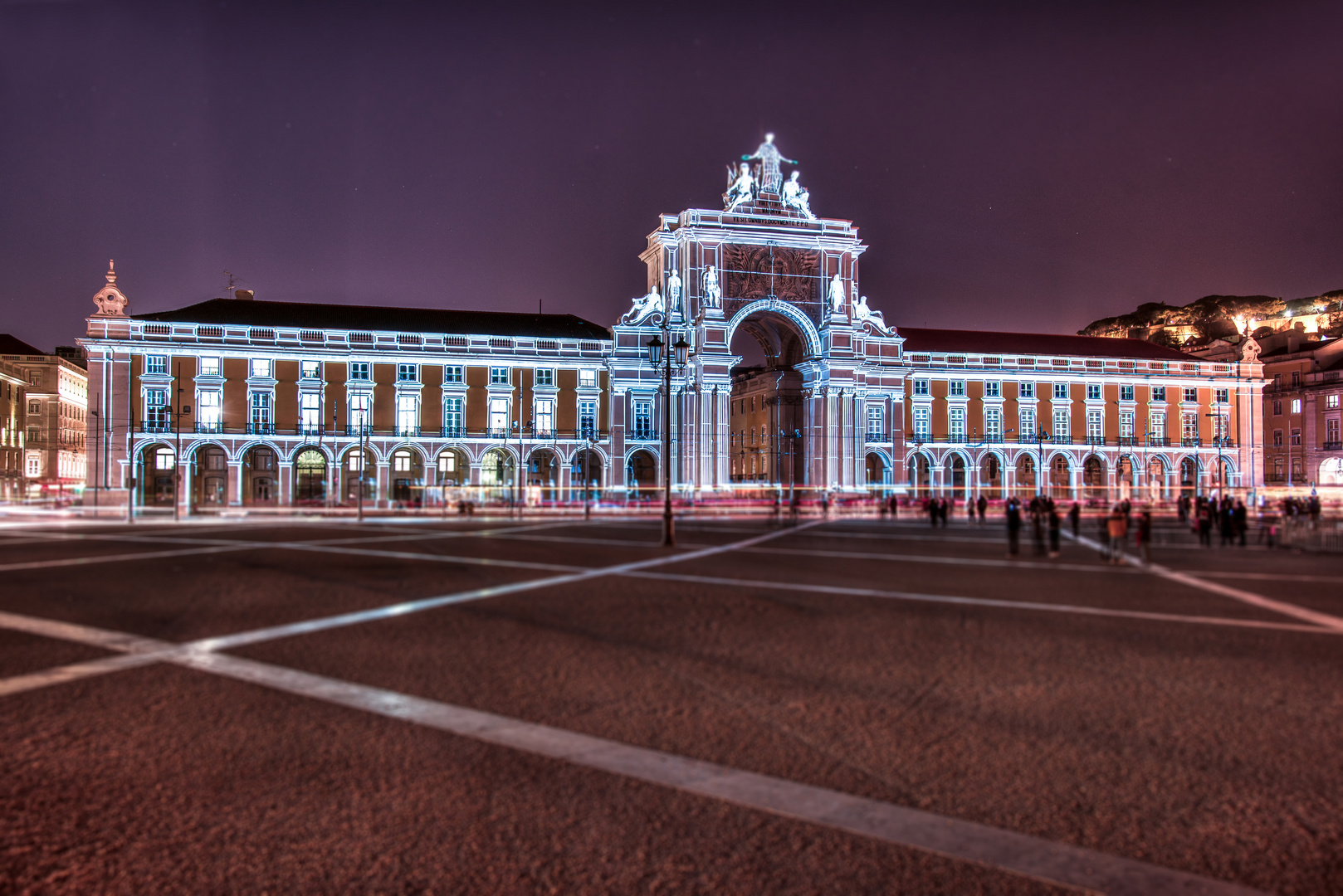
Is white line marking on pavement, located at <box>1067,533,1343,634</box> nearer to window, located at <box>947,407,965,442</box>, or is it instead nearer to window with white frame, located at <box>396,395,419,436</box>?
window with white frame, located at <box>396,395,419,436</box>

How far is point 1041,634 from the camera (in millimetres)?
10602

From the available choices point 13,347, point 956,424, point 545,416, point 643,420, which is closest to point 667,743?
point 545,416

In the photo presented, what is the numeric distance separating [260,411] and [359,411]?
610 cm

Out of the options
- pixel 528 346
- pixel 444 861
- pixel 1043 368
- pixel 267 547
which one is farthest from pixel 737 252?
pixel 444 861

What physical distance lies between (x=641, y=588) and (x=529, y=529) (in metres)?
17.3

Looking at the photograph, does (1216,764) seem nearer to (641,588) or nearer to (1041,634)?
(1041,634)

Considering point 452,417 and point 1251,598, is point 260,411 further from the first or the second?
point 1251,598

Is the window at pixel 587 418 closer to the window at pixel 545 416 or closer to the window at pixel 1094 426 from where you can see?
the window at pixel 545 416

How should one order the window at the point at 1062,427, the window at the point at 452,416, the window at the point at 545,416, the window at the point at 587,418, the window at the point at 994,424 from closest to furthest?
the window at the point at 452,416 < the window at the point at 587,418 < the window at the point at 545,416 < the window at the point at 994,424 < the window at the point at 1062,427

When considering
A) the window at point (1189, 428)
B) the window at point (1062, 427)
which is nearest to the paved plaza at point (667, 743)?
the window at point (1062, 427)

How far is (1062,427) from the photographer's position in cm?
7394

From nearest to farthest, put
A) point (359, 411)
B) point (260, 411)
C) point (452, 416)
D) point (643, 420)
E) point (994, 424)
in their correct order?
point (260, 411) < point (359, 411) < point (452, 416) < point (643, 420) < point (994, 424)

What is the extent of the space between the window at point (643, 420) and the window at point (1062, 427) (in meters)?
33.0

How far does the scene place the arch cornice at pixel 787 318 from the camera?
2544 inches
